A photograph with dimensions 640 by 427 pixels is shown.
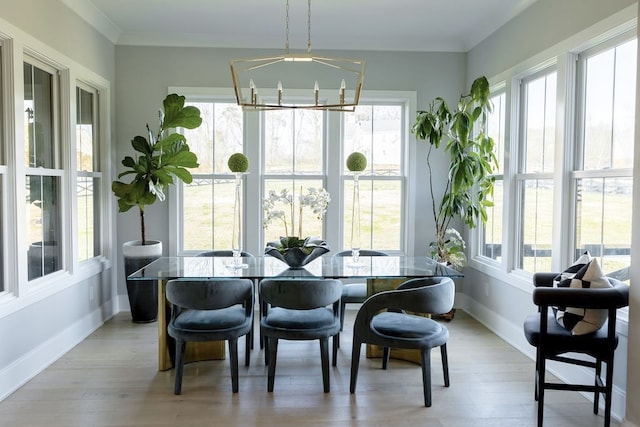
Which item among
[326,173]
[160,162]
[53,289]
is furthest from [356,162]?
[53,289]

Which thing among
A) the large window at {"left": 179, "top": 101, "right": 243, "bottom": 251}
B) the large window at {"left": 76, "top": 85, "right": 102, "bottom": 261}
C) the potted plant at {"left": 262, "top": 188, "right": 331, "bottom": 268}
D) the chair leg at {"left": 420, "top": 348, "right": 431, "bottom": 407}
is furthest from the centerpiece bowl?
the large window at {"left": 76, "top": 85, "right": 102, "bottom": 261}

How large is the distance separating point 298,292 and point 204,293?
1.90 feet

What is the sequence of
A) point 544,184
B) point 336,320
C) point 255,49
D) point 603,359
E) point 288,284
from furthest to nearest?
point 255,49 < point 544,184 < point 336,320 < point 288,284 < point 603,359

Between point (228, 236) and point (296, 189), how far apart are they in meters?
0.88

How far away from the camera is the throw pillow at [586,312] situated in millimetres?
2564

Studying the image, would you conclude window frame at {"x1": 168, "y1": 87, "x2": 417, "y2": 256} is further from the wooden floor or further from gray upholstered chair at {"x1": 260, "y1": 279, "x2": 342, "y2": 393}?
gray upholstered chair at {"x1": 260, "y1": 279, "x2": 342, "y2": 393}

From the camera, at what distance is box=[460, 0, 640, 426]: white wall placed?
2719 millimetres

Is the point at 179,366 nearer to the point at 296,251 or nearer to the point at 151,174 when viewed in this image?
the point at 296,251

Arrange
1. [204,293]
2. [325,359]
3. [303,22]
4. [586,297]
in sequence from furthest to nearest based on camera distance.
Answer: [303,22], [325,359], [204,293], [586,297]

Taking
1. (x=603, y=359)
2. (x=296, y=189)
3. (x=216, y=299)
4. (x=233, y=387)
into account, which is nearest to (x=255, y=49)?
(x=296, y=189)

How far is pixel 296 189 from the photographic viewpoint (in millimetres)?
Answer: 5164

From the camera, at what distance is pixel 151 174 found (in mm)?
4414

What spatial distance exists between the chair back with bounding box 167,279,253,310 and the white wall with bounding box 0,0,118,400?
110 cm

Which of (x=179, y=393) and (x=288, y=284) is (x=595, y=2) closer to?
(x=288, y=284)
